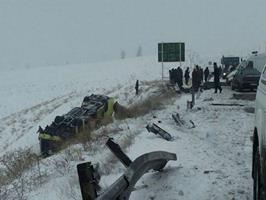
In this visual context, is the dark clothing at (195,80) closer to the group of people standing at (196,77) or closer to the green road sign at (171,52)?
the group of people standing at (196,77)

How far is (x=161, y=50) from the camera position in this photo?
146 feet

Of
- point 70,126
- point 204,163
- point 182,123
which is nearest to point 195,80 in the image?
point 70,126

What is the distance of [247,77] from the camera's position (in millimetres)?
29391

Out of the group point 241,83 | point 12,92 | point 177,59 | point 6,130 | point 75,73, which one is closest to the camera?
point 241,83

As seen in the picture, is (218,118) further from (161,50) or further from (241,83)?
(161,50)

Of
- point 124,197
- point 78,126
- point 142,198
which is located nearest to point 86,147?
point 142,198

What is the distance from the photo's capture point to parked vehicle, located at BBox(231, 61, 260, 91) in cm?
2923

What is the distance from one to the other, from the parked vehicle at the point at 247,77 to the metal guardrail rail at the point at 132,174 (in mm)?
21304

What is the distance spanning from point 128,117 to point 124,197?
13.6 metres

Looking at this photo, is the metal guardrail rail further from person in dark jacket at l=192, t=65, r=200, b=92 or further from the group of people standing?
person in dark jacket at l=192, t=65, r=200, b=92

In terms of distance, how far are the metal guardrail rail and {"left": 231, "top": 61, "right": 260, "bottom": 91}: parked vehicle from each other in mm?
21304

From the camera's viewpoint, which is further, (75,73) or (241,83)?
(75,73)

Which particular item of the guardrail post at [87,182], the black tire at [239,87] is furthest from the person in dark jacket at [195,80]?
the guardrail post at [87,182]

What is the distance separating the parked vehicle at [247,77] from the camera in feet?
95.9
